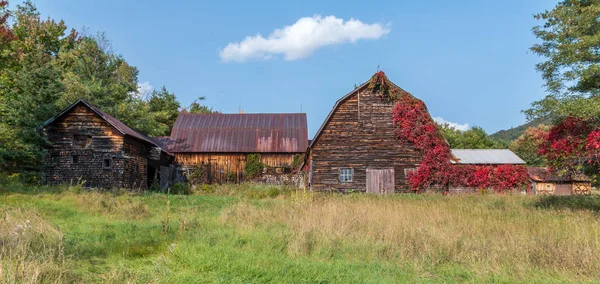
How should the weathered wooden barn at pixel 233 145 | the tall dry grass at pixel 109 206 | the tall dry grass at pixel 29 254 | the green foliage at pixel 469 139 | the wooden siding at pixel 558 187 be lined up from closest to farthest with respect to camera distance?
the tall dry grass at pixel 29 254
the tall dry grass at pixel 109 206
the weathered wooden barn at pixel 233 145
the wooden siding at pixel 558 187
the green foliage at pixel 469 139

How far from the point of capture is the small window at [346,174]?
2600cm

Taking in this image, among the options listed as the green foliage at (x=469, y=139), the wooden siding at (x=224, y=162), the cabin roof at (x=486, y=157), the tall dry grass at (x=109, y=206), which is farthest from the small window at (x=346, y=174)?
the green foliage at (x=469, y=139)

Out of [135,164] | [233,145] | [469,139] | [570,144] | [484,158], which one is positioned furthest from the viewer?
[469,139]

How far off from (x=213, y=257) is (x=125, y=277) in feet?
4.59

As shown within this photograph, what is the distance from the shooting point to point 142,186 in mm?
28766

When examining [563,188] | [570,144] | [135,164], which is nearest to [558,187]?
[563,188]

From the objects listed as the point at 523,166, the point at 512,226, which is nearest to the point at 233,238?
the point at 512,226

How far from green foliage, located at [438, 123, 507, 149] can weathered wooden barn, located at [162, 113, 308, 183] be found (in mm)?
34072

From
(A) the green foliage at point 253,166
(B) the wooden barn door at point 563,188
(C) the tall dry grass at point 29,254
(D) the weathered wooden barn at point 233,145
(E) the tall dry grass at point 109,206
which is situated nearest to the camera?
(C) the tall dry grass at point 29,254

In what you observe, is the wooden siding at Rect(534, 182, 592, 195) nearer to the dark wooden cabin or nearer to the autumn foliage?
the autumn foliage

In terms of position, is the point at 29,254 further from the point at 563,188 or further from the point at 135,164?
the point at 563,188

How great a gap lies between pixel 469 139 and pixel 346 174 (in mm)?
43588

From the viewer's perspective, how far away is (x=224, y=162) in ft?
111

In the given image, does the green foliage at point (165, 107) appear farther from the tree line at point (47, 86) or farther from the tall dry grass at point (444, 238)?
the tall dry grass at point (444, 238)
